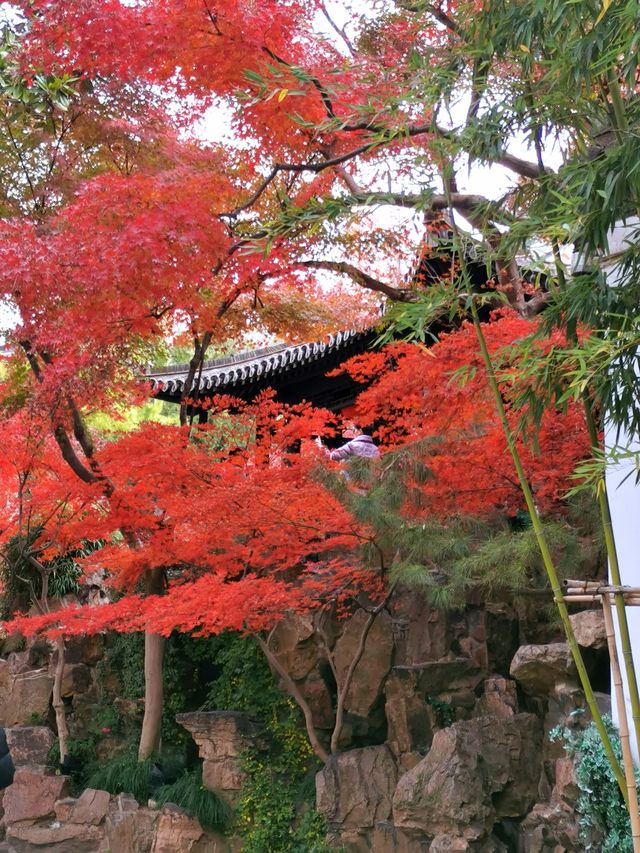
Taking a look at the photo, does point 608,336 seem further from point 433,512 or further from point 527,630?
point 527,630

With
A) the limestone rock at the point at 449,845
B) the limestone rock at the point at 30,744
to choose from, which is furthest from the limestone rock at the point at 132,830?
the limestone rock at the point at 449,845

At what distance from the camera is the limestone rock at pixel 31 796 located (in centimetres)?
1027

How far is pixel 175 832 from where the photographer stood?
9.16 meters

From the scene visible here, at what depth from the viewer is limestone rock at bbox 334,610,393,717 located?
363 inches

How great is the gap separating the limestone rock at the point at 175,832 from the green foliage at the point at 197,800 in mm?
90

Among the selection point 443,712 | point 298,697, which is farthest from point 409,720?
point 298,697

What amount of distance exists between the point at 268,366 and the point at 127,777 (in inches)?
229

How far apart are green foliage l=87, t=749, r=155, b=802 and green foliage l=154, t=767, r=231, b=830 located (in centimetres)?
26

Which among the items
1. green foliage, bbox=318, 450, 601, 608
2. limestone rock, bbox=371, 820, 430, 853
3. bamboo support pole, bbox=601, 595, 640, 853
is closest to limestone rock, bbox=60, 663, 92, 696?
limestone rock, bbox=371, 820, 430, 853

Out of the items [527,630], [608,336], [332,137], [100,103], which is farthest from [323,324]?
[608,336]

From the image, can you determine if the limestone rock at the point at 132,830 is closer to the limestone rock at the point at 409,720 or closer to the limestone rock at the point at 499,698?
the limestone rock at the point at 409,720

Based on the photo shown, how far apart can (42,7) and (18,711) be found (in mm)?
8584

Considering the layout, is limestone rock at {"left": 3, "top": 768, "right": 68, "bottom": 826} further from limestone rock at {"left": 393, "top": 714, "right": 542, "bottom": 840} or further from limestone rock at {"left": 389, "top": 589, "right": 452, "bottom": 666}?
limestone rock at {"left": 393, "top": 714, "right": 542, "bottom": 840}

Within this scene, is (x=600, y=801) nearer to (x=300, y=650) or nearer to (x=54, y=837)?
(x=300, y=650)
